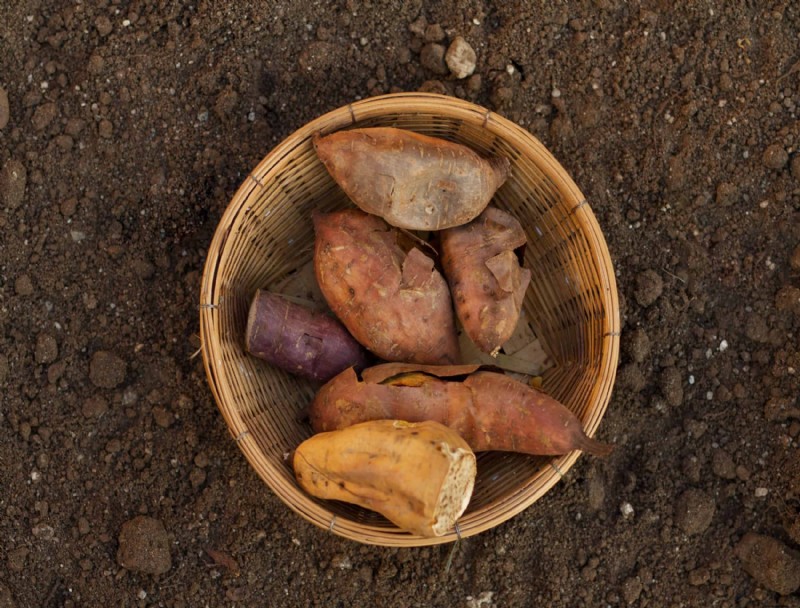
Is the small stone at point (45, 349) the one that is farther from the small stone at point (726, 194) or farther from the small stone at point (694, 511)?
the small stone at point (726, 194)

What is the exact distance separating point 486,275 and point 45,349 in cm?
111

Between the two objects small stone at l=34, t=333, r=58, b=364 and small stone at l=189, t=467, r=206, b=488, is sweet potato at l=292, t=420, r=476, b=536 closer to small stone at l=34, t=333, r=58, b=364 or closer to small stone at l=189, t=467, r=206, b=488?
small stone at l=189, t=467, r=206, b=488

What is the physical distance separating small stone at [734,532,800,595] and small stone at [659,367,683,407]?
1.27ft

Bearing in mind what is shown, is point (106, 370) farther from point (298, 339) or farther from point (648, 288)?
point (648, 288)

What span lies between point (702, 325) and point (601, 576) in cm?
69

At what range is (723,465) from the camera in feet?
7.13

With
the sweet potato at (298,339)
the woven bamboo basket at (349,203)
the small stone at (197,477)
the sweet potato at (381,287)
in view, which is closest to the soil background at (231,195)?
the small stone at (197,477)

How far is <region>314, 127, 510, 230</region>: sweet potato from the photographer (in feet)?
5.97

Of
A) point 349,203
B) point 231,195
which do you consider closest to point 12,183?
point 231,195

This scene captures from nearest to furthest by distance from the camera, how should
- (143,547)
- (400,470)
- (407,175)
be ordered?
(400,470), (407,175), (143,547)

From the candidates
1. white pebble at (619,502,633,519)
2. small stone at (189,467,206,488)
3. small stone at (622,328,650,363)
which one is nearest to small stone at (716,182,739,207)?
small stone at (622,328,650,363)

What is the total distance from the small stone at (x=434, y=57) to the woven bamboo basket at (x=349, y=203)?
235 mm

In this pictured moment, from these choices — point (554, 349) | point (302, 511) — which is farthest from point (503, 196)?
point (302, 511)

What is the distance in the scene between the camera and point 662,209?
7.29ft
